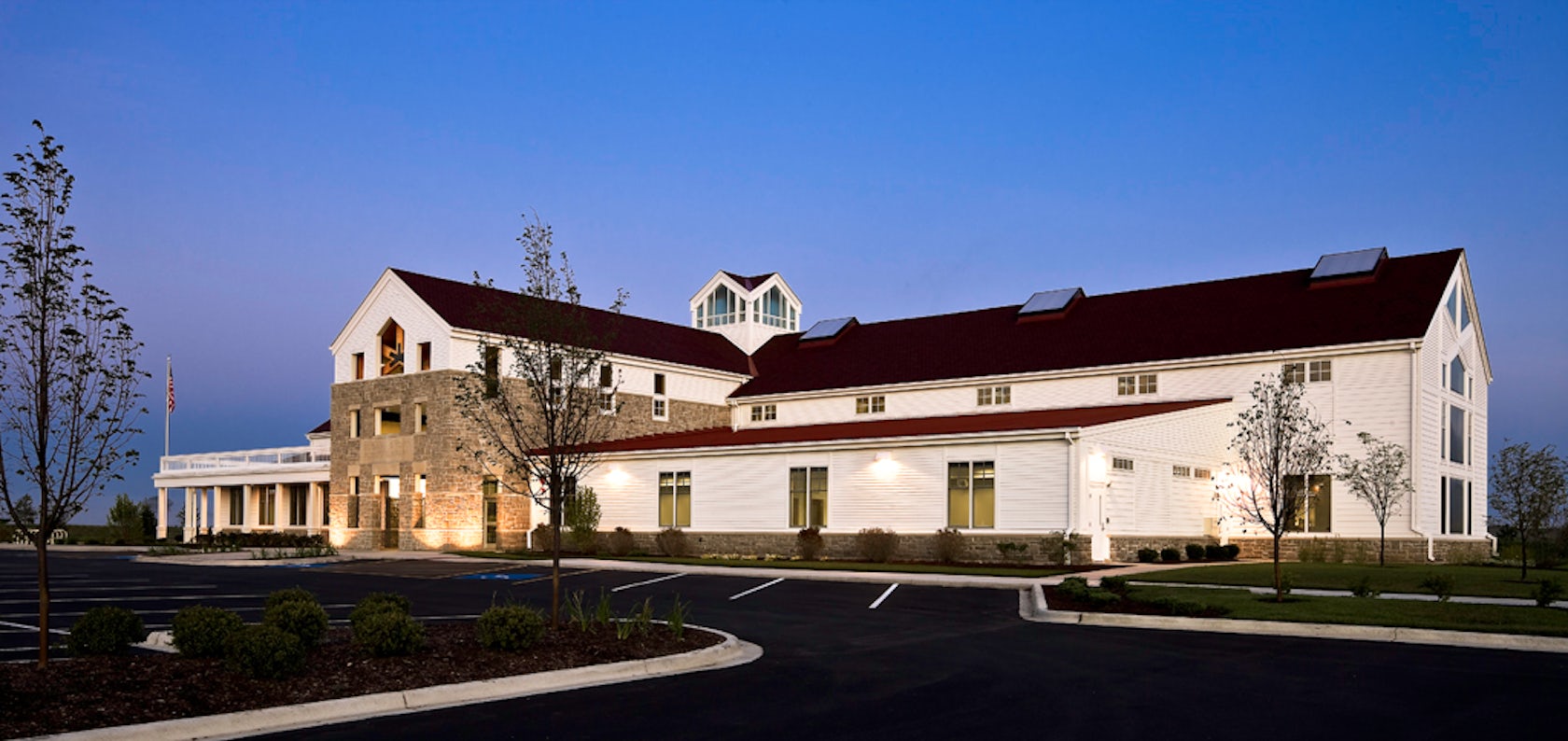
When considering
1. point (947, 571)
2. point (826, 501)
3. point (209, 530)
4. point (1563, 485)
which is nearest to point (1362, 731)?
point (947, 571)

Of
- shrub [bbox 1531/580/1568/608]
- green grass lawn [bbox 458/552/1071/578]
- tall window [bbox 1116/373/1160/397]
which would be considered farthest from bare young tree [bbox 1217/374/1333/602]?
green grass lawn [bbox 458/552/1071/578]

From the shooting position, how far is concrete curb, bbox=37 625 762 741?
33.3 ft

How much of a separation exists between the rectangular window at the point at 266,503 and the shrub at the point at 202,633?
49682mm

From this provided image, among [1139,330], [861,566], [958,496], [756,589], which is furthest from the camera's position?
[1139,330]

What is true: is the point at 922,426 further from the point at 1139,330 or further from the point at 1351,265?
the point at 1351,265

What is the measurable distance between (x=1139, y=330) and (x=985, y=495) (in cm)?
1242

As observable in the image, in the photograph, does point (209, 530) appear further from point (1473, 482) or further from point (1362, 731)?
point (1362, 731)

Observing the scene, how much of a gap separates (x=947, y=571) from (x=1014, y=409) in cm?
1489

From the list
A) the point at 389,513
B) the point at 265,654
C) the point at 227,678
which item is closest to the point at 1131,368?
the point at 389,513

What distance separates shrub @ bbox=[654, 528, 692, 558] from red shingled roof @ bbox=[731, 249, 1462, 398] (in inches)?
432

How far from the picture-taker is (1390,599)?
73.7ft

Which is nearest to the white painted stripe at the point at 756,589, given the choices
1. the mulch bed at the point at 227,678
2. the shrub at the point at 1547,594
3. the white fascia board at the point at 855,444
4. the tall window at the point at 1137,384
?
the white fascia board at the point at 855,444

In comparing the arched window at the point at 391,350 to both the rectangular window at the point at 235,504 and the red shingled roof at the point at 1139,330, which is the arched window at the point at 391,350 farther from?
the rectangular window at the point at 235,504

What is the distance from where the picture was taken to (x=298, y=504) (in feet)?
189
